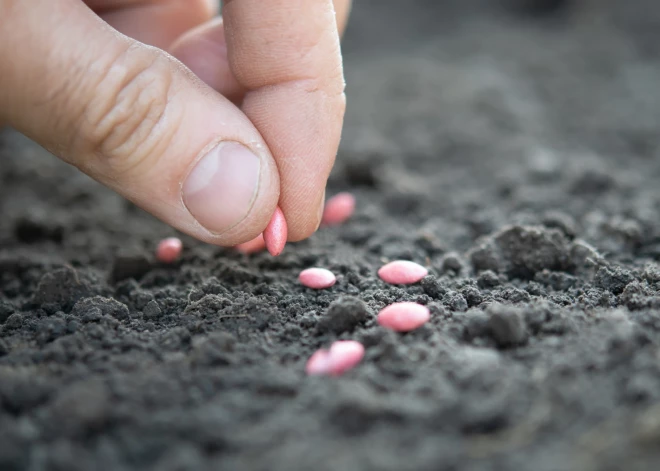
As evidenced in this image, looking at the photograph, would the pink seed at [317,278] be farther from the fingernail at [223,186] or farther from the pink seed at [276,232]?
the fingernail at [223,186]

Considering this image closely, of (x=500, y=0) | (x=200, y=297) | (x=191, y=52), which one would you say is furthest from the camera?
(x=500, y=0)

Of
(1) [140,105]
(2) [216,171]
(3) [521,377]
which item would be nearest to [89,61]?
(1) [140,105]

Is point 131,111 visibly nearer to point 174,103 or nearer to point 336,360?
point 174,103

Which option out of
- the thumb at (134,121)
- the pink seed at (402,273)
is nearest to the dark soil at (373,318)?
the pink seed at (402,273)

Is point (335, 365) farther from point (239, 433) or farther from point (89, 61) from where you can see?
point (89, 61)

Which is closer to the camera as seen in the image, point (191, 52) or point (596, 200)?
point (191, 52)

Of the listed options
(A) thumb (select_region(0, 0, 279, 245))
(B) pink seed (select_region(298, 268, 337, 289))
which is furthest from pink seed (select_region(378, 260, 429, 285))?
(A) thumb (select_region(0, 0, 279, 245))
